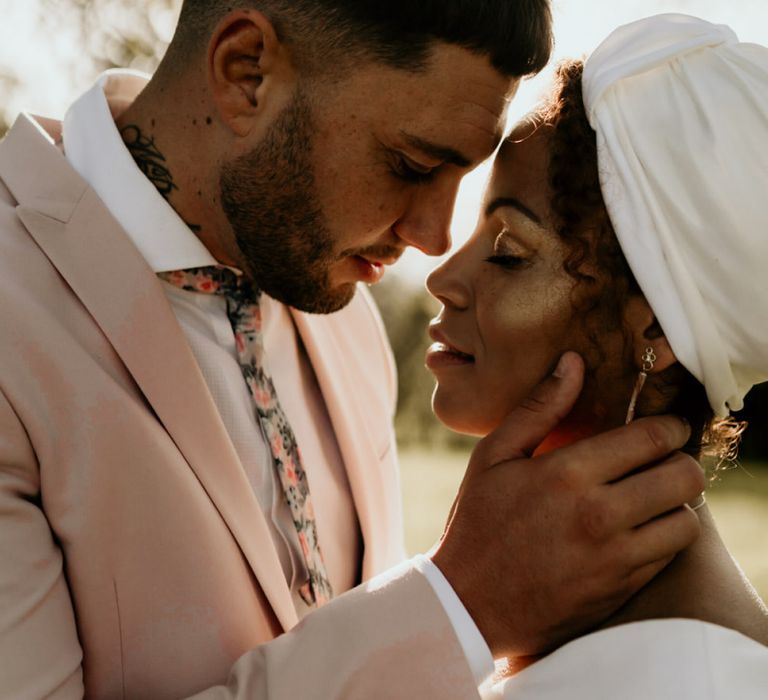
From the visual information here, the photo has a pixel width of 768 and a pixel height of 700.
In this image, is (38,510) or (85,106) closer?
(38,510)

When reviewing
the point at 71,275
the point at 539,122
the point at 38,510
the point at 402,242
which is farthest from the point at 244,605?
the point at 539,122

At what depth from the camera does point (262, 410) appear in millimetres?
3037

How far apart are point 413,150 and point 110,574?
4.56 feet

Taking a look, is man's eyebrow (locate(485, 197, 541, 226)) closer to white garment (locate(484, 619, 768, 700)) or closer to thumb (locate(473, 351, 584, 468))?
thumb (locate(473, 351, 584, 468))

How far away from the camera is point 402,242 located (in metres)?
3.21

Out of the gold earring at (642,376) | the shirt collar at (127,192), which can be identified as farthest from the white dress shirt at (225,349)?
the gold earring at (642,376)

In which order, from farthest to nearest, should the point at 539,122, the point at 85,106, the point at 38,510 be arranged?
the point at 85,106
the point at 539,122
the point at 38,510

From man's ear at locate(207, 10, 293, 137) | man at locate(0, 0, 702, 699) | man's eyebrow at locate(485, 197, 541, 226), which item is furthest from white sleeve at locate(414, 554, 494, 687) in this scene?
man's ear at locate(207, 10, 293, 137)

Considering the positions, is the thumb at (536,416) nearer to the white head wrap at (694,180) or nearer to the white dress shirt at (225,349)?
the white head wrap at (694,180)

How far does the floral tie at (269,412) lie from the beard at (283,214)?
96 mm

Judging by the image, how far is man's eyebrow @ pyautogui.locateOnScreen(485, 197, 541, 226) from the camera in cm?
248

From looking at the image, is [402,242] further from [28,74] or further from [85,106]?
[28,74]

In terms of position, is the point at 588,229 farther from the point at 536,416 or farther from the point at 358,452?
the point at 358,452

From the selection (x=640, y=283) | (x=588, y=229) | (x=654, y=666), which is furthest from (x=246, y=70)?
(x=654, y=666)
